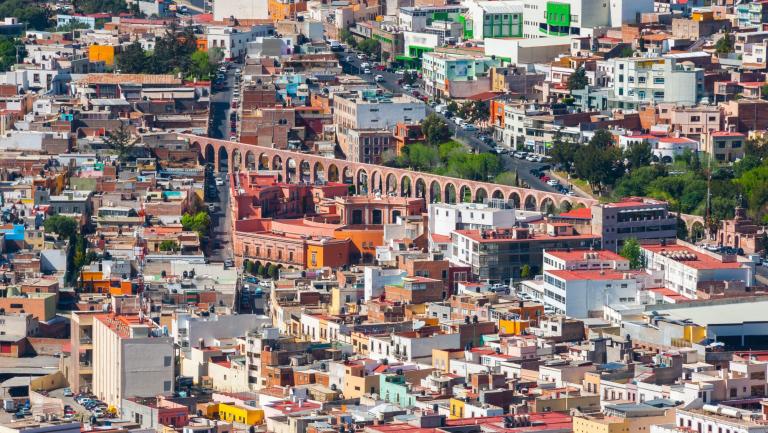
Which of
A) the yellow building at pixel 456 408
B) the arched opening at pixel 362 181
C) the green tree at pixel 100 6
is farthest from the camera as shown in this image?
the green tree at pixel 100 6

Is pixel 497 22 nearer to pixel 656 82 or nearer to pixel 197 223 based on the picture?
pixel 656 82

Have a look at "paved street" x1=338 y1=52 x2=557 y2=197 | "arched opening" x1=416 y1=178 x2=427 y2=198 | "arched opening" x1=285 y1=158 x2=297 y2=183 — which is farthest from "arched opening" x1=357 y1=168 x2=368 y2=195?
"paved street" x1=338 y1=52 x2=557 y2=197

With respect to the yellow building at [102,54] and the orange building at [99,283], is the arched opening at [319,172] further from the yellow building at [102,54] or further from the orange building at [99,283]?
the yellow building at [102,54]

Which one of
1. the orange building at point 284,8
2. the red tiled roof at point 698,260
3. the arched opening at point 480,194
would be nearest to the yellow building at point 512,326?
the red tiled roof at point 698,260

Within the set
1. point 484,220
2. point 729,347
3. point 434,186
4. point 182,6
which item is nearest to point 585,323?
point 729,347

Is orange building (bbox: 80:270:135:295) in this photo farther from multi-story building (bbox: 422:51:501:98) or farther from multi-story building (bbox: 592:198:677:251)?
multi-story building (bbox: 422:51:501:98)

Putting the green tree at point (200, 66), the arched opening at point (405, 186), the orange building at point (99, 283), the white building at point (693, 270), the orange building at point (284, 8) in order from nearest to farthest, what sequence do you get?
1. the white building at point (693, 270)
2. the orange building at point (99, 283)
3. the arched opening at point (405, 186)
4. the green tree at point (200, 66)
5. the orange building at point (284, 8)

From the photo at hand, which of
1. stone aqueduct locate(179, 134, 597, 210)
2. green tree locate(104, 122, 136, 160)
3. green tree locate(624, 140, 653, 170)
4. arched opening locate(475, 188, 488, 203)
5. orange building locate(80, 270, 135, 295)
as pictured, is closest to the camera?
orange building locate(80, 270, 135, 295)
